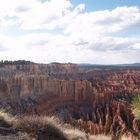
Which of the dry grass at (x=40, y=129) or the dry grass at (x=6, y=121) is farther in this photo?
the dry grass at (x=6, y=121)

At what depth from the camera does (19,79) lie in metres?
71.2

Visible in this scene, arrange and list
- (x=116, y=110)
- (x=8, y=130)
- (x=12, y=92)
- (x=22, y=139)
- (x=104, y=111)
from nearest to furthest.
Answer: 1. (x=22, y=139)
2. (x=8, y=130)
3. (x=116, y=110)
4. (x=104, y=111)
5. (x=12, y=92)

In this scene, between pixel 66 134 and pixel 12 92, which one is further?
pixel 12 92

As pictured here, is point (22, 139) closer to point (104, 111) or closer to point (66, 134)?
point (66, 134)

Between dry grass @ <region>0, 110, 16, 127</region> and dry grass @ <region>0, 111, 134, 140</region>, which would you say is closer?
dry grass @ <region>0, 111, 134, 140</region>

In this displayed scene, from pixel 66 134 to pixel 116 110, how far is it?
43828 millimetres

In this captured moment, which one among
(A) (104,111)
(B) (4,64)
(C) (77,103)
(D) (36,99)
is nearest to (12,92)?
(D) (36,99)

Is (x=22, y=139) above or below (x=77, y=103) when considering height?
above

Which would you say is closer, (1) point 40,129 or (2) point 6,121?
(1) point 40,129

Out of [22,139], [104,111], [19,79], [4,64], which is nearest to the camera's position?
[22,139]

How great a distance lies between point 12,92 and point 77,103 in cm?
1070

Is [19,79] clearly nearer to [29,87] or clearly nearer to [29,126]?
[29,87]

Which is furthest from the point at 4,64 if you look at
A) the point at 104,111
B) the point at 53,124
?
the point at 53,124

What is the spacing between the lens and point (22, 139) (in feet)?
31.5
